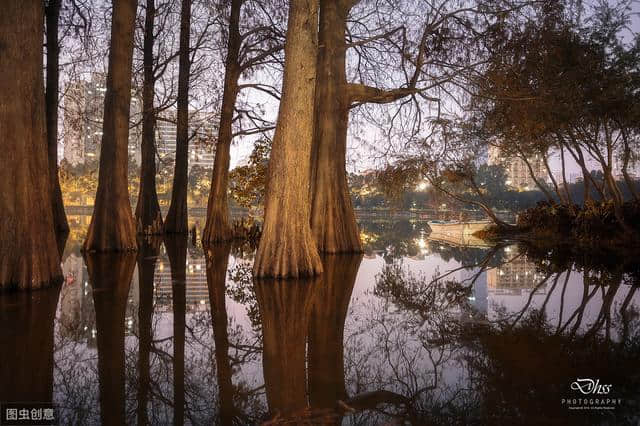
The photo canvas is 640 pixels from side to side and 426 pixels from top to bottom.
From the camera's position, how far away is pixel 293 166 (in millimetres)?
6742

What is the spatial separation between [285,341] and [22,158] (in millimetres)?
4109

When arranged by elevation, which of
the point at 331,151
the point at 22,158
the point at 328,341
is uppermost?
the point at 331,151

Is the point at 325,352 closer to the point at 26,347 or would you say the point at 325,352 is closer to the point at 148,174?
the point at 26,347

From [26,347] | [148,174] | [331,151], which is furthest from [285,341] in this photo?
[148,174]

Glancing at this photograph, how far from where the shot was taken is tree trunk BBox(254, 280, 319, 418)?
2430 millimetres

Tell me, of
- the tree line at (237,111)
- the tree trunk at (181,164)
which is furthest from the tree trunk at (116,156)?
the tree trunk at (181,164)

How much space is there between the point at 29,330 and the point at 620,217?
1169cm

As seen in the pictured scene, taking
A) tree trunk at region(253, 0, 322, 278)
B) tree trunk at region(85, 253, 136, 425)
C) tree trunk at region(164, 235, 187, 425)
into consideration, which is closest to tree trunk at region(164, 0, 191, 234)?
tree trunk at region(164, 235, 187, 425)

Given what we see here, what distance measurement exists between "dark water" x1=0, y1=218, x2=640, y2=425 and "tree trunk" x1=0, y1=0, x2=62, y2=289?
482 millimetres

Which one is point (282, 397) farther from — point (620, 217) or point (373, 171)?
point (373, 171)

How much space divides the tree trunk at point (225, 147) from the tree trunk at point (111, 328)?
18.1 ft

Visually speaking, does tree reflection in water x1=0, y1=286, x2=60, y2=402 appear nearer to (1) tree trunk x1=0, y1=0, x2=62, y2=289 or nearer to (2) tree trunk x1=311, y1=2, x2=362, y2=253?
(1) tree trunk x1=0, y1=0, x2=62, y2=289

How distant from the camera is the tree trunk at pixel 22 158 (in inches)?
208

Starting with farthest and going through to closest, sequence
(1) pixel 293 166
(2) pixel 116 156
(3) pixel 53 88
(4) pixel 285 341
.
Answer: (3) pixel 53 88
(2) pixel 116 156
(1) pixel 293 166
(4) pixel 285 341
